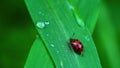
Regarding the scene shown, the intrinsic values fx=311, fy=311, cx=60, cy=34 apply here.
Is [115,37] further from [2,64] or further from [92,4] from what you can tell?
[2,64]

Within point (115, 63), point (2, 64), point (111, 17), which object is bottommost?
point (2, 64)

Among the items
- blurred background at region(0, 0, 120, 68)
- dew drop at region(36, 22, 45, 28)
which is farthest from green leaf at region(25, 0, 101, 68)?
blurred background at region(0, 0, 120, 68)

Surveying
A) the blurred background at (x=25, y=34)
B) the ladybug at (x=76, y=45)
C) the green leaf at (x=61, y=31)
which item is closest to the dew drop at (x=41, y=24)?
the green leaf at (x=61, y=31)

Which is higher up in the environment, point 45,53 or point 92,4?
point 92,4

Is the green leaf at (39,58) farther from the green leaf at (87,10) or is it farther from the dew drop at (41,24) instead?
the green leaf at (87,10)

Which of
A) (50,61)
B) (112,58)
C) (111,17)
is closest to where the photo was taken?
(50,61)

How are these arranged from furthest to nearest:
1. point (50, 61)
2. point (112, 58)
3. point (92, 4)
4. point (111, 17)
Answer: point (111, 17) → point (112, 58) → point (92, 4) → point (50, 61)

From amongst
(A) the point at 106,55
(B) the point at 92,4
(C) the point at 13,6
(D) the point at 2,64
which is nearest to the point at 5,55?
(D) the point at 2,64
